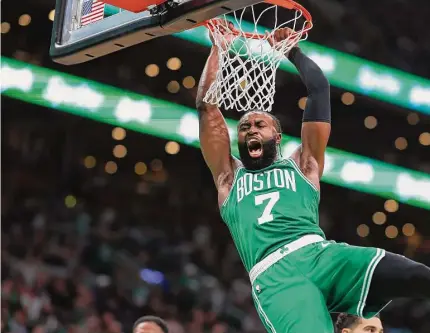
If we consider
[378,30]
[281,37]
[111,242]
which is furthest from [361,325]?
[378,30]

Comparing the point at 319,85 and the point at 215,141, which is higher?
the point at 319,85

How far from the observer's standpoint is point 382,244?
9.49 meters

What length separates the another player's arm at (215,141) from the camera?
4.88m

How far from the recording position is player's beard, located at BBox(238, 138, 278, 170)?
15.5ft

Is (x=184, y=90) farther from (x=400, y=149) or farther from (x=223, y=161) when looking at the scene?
(x=223, y=161)

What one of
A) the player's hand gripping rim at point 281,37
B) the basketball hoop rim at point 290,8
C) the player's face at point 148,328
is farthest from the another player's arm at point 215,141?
the player's face at point 148,328

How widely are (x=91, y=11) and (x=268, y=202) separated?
146cm

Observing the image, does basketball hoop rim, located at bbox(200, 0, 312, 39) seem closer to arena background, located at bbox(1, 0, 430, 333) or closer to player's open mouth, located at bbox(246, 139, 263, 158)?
player's open mouth, located at bbox(246, 139, 263, 158)

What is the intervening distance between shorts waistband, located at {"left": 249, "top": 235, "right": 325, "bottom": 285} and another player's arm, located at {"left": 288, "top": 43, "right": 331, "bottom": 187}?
40 cm

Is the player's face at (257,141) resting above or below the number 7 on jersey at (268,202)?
above

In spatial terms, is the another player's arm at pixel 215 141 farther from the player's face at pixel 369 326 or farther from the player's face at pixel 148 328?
the player's face at pixel 148 328

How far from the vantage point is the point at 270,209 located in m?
4.51

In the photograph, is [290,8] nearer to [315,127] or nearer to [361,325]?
[315,127]

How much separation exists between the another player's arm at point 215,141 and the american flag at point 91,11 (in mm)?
870
